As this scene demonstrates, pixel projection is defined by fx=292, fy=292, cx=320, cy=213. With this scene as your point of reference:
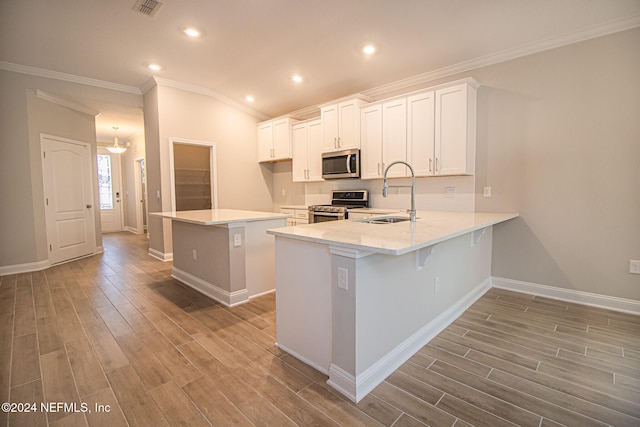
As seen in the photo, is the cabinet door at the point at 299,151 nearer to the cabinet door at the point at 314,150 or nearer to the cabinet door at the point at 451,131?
the cabinet door at the point at 314,150

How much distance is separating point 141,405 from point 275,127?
16.1 ft

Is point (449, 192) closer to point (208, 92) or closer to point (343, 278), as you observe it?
point (343, 278)

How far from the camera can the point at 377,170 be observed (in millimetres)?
4156

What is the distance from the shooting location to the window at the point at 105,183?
852cm

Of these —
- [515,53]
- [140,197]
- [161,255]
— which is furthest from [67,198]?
[515,53]

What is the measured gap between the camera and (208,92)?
5238 mm

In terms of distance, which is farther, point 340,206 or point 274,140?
point 274,140

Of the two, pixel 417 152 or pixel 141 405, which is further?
pixel 417 152

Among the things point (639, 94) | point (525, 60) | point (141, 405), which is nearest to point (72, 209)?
point (141, 405)

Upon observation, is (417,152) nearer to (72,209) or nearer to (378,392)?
(378,392)

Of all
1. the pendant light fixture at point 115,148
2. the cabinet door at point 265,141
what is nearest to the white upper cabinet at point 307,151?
the cabinet door at point 265,141

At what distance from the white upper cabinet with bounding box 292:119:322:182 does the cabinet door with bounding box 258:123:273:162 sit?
0.63m

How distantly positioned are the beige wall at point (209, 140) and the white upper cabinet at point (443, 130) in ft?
11.2

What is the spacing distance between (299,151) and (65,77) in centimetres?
373
